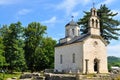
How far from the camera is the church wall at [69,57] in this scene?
4269cm

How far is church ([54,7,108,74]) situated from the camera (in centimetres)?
4200

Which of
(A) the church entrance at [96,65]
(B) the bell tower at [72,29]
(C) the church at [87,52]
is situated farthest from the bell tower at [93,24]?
(B) the bell tower at [72,29]

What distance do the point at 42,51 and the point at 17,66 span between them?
920 cm

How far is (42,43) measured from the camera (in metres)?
63.3

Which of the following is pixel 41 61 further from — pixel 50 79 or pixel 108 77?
pixel 108 77

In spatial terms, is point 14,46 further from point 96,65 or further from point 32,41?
point 96,65

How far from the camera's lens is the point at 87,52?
4222 centimetres

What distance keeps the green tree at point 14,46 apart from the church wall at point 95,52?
638 inches

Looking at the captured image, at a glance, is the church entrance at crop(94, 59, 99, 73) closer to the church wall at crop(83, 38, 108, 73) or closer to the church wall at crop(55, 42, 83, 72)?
the church wall at crop(83, 38, 108, 73)

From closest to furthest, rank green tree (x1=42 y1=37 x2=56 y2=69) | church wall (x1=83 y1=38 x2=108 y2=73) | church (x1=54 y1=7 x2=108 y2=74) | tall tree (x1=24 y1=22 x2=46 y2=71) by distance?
1. church (x1=54 y1=7 x2=108 y2=74)
2. church wall (x1=83 y1=38 x2=108 y2=73)
3. tall tree (x1=24 y1=22 x2=46 y2=71)
4. green tree (x1=42 y1=37 x2=56 y2=69)

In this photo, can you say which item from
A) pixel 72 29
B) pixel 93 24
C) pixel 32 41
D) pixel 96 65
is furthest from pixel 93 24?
pixel 32 41

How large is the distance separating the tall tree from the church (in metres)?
14.1

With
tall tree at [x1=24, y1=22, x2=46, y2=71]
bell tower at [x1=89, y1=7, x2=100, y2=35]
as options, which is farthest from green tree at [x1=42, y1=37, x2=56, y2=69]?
bell tower at [x1=89, y1=7, x2=100, y2=35]

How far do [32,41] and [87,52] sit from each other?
2160 cm
